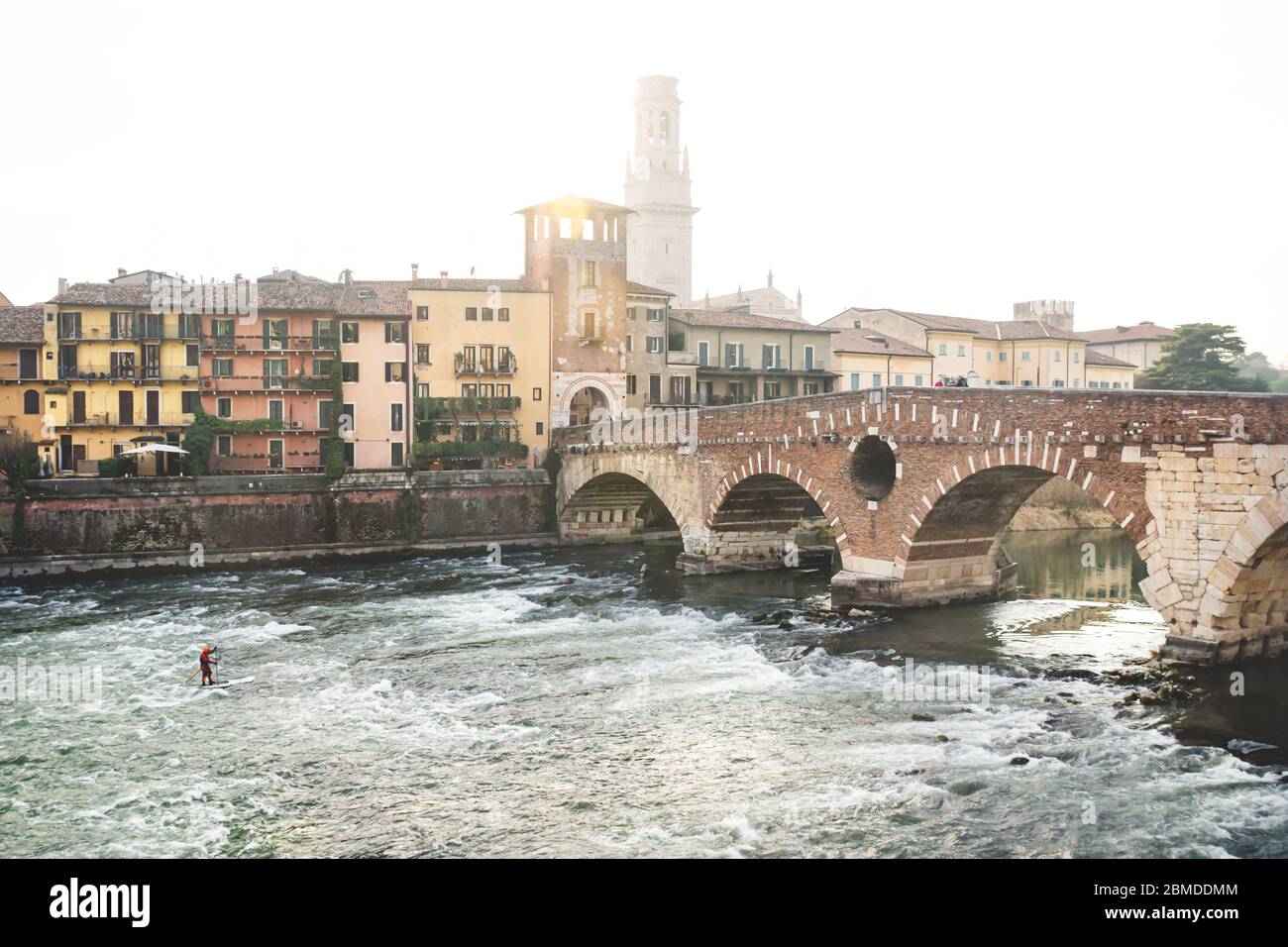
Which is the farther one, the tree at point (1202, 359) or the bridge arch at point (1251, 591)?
the tree at point (1202, 359)

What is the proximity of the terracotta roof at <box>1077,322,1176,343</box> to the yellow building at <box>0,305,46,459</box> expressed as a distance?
70175mm

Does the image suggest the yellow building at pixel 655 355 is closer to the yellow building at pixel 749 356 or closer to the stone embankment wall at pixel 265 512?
the yellow building at pixel 749 356

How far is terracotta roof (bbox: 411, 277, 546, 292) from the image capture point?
58141 millimetres

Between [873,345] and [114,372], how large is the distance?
144ft

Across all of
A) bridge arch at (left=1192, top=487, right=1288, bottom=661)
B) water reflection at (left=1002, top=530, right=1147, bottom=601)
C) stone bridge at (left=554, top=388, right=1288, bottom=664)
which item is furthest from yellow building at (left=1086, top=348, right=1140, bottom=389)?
bridge arch at (left=1192, top=487, right=1288, bottom=661)

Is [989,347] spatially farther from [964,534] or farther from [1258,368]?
[1258,368]

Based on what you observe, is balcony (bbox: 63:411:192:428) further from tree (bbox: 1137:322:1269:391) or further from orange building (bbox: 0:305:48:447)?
tree (bbox: 1137:322:1269:391)

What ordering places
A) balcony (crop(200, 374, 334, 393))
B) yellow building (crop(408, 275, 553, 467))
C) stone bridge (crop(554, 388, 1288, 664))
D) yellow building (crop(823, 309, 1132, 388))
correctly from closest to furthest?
stone bridge (crop(554, 388, 1288, 664)) < balcony (crop(200, 374, 334, 393)) < yellow building (crop(408, 275, 553, 467)) < yellow building (crop(823, 309, 1132, 388))

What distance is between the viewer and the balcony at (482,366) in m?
57.8

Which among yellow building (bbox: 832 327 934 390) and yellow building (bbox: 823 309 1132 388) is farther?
yellow building (bbox: 823 309 1132 388)

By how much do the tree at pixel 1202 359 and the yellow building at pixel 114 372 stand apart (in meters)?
57.1

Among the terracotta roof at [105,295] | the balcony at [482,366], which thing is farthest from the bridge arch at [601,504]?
the terracotta roof at [105,295]

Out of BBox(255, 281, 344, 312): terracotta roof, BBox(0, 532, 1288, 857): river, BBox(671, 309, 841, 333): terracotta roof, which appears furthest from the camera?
BBox(671, 309, 841, 333): terracotta roof
